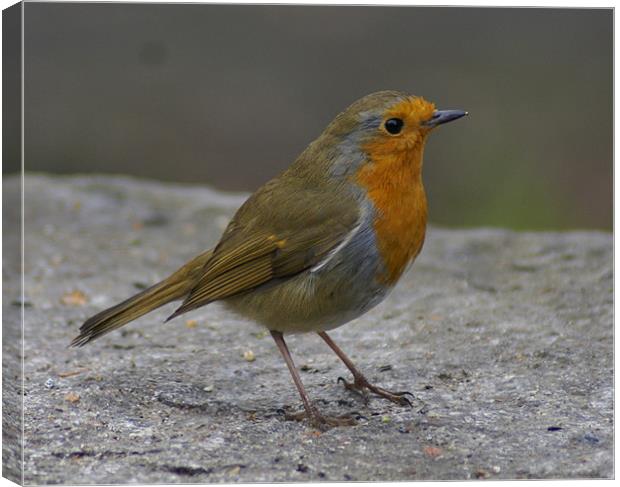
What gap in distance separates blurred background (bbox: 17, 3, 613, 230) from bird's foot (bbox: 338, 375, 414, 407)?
1.18m

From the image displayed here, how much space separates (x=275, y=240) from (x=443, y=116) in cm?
79

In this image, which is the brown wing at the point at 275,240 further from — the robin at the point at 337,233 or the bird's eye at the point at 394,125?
the bird's eye at the point at 394,125

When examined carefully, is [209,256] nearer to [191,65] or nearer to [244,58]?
[244,58]

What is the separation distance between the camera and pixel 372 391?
174 inches

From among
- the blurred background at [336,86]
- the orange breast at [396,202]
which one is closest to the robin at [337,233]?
the orange breast at [396,202]

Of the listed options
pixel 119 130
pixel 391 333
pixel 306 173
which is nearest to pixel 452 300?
pixel 391 333

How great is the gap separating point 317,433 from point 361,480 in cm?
42

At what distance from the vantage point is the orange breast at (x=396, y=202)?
4.09m

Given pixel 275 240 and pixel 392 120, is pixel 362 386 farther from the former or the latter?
pixel 392 120

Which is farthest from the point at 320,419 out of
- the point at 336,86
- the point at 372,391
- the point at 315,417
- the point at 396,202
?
the point at 336,86

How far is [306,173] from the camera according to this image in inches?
172

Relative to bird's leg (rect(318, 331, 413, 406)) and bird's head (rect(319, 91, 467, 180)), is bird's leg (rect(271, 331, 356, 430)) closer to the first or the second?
bird's leg (rect(318, 331, 413, 406))

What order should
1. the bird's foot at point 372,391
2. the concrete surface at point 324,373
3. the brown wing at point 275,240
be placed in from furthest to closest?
the bird's foot at point 372,391 → the brown wing at point 275,240 → the concrete surface at point 324,373

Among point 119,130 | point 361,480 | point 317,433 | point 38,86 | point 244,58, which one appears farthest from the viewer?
point 119,130
